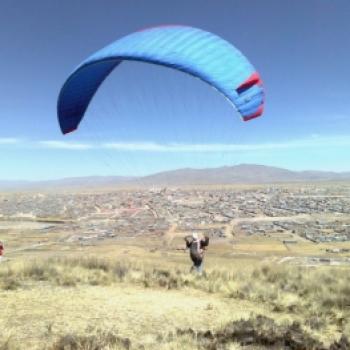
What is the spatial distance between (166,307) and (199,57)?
19.3 ft

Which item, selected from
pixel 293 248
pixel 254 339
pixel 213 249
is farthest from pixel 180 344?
pixel 293 248

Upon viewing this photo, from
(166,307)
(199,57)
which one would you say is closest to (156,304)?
(166,307)

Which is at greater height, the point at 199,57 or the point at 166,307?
the point at 199,57

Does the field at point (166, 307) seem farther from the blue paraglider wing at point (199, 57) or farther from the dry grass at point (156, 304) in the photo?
the blue paraglider wing at point (199, 57)

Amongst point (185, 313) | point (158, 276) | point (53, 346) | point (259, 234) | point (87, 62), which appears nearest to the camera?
point (53, 346)

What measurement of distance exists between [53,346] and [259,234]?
52442 millimetres

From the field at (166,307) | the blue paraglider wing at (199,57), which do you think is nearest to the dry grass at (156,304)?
the field at (166,307)

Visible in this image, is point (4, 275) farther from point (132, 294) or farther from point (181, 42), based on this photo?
point (181, 42)

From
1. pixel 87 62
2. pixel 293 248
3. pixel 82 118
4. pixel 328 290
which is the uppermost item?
pixel 87 62

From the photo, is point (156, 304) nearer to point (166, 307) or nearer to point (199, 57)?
point (166, 307)

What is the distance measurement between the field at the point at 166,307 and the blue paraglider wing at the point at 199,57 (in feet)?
15.1

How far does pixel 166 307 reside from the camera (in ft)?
31.8

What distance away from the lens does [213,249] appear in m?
43.3

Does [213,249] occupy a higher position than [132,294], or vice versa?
[132,294]
